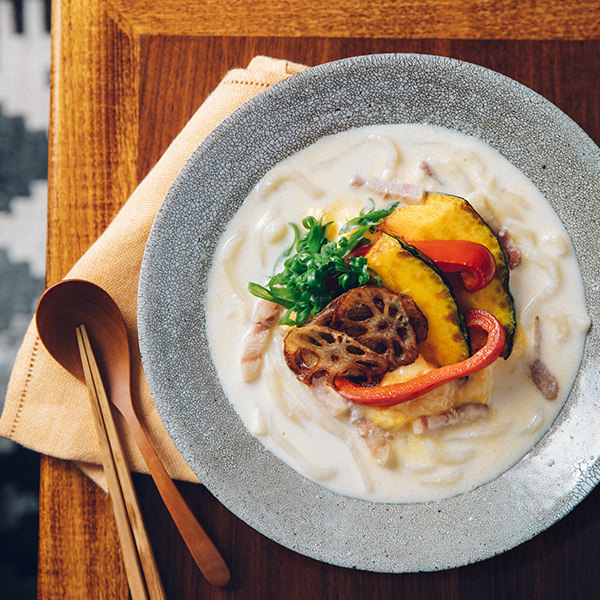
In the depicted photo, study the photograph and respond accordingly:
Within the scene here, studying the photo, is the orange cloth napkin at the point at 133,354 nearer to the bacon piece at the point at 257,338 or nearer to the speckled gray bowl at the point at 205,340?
the speckled gray bowl at the point at 205,340

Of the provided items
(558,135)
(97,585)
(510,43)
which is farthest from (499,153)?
(97,585)

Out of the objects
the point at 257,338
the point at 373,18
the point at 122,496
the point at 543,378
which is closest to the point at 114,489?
the point at 122,496

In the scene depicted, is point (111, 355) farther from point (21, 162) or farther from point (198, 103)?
point (21, 162)

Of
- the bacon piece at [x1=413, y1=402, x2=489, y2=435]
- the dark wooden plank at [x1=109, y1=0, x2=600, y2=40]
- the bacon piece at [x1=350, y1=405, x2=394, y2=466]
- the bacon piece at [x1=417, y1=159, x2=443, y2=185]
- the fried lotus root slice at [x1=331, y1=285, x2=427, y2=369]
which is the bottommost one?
the bacon piece at [x1=350, y1=405, x2=394, y2=466]

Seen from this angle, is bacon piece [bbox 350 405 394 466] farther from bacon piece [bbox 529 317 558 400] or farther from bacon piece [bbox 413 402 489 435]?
bacon piece [bbox 529 317 558 400]

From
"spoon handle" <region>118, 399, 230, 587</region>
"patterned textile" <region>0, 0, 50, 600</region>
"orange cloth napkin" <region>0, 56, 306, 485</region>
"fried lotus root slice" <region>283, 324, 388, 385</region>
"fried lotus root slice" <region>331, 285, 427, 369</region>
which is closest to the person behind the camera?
"fried lotus root slice" <region>331, 285, 427, 369</region>

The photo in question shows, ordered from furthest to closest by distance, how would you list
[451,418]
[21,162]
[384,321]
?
[21,162] → [451,418] → [384,321]

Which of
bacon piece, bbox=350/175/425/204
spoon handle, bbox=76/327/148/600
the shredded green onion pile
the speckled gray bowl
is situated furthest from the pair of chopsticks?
bacon piece, bbox=350/175/425/204

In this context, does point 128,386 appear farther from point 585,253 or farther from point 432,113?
point 585,253
